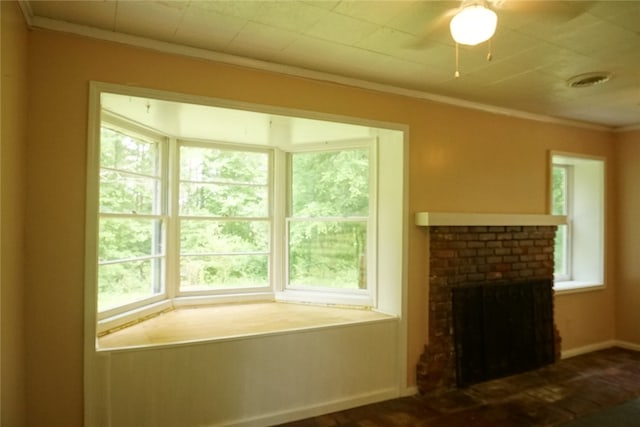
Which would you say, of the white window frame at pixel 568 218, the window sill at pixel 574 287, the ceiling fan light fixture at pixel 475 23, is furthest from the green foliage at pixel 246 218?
the white window frame at pixel 568 218

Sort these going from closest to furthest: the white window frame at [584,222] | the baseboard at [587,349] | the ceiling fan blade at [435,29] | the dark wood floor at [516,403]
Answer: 1. the ceiling fan blade at [435,29]
2. the dark wood floor at [516,403]
3. the baseboard at [587,349]
4. the white window frame at [584,222]

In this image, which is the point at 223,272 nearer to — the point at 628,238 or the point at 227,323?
the point at 227,323

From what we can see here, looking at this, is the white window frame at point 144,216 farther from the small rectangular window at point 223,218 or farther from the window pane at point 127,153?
the small rectangular window at point 223,218

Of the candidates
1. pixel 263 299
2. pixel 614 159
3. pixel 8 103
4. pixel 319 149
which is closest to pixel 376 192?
pixel 319 149

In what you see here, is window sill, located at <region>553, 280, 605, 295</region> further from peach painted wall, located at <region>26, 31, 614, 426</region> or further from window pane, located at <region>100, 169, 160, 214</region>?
window pane, located at <region>100, 169, 160, 214</region>

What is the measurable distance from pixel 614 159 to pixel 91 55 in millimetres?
5102

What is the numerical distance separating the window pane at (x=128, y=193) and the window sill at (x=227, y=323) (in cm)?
84

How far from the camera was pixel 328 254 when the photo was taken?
11.6 ft

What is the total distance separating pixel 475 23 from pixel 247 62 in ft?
4.79

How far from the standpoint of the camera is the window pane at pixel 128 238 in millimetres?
2602

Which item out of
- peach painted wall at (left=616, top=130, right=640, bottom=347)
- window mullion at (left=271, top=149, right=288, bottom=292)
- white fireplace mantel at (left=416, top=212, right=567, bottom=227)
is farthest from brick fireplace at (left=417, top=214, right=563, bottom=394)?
window mullion at (left=271, top=149, right=288, bottom=292)

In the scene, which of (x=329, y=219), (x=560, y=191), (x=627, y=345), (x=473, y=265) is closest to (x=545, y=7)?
(x=473, y=265)

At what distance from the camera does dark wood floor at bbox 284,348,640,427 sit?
2672 millimetres

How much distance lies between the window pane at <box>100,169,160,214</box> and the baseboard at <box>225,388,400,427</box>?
5.41ft
